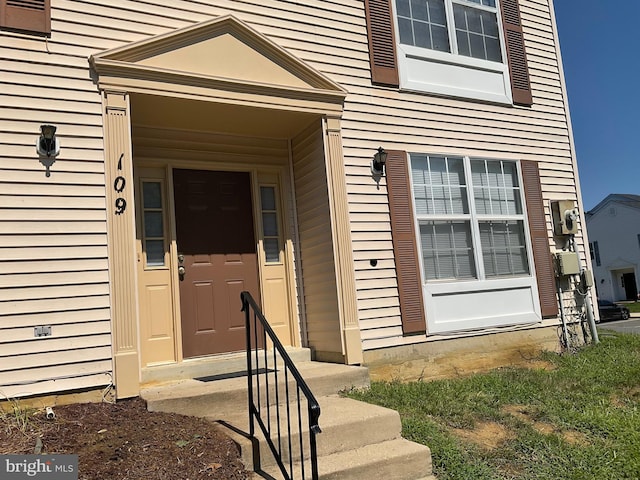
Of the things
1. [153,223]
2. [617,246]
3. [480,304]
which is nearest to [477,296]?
[480,304]

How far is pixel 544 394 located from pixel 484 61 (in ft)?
13.8

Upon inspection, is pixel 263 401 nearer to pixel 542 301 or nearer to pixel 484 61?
pixel 542 301

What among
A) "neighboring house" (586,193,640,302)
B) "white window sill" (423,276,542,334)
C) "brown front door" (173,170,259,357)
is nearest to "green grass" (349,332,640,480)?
"white window sill" (423,276,542,334)

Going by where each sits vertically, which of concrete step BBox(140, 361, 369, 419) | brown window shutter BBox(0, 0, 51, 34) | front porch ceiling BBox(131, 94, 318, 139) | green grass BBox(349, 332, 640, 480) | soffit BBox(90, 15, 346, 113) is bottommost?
green grass BBox(349, 332, 640, 480)

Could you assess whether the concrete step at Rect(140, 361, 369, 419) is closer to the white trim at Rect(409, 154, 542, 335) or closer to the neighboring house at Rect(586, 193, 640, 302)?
the white trim at Rect(409, 154, 542, 335)

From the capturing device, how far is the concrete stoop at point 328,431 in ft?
10.8

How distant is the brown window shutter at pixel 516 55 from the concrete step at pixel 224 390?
178 inches

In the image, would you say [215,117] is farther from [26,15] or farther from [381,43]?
[381,43]

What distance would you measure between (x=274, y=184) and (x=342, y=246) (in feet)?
3.82

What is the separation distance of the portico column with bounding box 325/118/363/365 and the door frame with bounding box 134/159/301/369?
26.5 inches

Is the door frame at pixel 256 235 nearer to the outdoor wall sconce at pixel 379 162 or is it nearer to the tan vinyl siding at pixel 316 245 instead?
the tan vinyl siding at pixel 316 245

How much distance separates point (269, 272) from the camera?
566 centimetres

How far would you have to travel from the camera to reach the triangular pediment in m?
4.52

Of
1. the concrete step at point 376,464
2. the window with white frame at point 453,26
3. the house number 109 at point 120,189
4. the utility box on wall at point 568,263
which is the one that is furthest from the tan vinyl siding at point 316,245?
the utility box on wall at point 568,263
